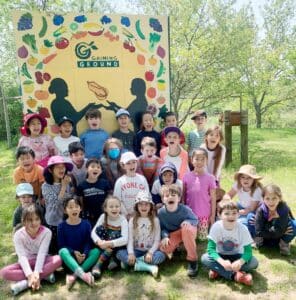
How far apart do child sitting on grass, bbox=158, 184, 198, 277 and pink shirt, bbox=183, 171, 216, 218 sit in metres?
0.44

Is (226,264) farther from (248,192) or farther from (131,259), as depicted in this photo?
(248,192)

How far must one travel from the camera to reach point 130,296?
9.91 feet

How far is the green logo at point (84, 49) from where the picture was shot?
16.7 feet

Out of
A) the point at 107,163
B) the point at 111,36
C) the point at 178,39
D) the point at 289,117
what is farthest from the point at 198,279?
the point at 289,117

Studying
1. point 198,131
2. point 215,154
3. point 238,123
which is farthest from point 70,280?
point 238,123

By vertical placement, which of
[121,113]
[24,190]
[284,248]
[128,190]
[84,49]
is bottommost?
[284,248]

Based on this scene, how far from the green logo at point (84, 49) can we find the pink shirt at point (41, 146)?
1.35 meters

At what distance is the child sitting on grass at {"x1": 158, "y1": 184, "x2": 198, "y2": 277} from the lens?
3402 mm

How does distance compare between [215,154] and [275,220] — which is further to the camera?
[215,154]

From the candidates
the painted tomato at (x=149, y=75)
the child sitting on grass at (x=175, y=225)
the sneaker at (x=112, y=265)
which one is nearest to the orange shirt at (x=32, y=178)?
the sneaker at (x=112, y=265)

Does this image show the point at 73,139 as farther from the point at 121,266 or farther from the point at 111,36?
the point at 121,266

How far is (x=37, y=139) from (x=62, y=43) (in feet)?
4.87

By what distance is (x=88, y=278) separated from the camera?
3.19m

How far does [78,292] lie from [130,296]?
0.48 meters
